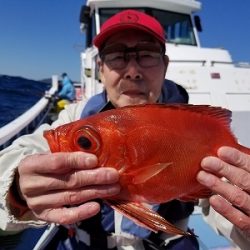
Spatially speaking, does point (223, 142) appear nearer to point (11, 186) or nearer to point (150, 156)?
point (150, 156)

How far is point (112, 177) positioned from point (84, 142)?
15 centimetres

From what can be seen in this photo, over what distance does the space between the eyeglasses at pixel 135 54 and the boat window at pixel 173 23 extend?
549 cm

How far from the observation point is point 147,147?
49.4 inches

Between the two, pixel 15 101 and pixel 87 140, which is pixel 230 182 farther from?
pixel 15 101

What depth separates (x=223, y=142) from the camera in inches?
53.5

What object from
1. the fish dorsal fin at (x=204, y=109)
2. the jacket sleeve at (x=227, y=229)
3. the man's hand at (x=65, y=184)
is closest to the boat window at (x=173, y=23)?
the jacket sleeve at (x=227, y=229)

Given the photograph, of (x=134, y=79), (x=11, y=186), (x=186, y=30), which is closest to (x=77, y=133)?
(x=11, y=186)

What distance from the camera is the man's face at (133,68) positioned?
2.06m

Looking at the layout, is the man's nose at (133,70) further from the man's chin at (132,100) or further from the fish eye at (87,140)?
the fish eye at (87,140)

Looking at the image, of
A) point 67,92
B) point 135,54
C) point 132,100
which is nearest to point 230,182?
point 132,100

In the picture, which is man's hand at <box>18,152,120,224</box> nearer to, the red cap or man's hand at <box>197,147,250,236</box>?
man's hand at <box>197,147,250,236</box>

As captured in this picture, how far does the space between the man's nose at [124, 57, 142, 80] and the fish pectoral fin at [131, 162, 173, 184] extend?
0.90 meters

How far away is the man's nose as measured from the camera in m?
2.06

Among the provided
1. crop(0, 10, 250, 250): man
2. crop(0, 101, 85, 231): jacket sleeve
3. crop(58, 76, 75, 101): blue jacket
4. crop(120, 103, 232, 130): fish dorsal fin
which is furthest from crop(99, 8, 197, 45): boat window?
crop(120, 103, 232, 130): fish dorsal fin
